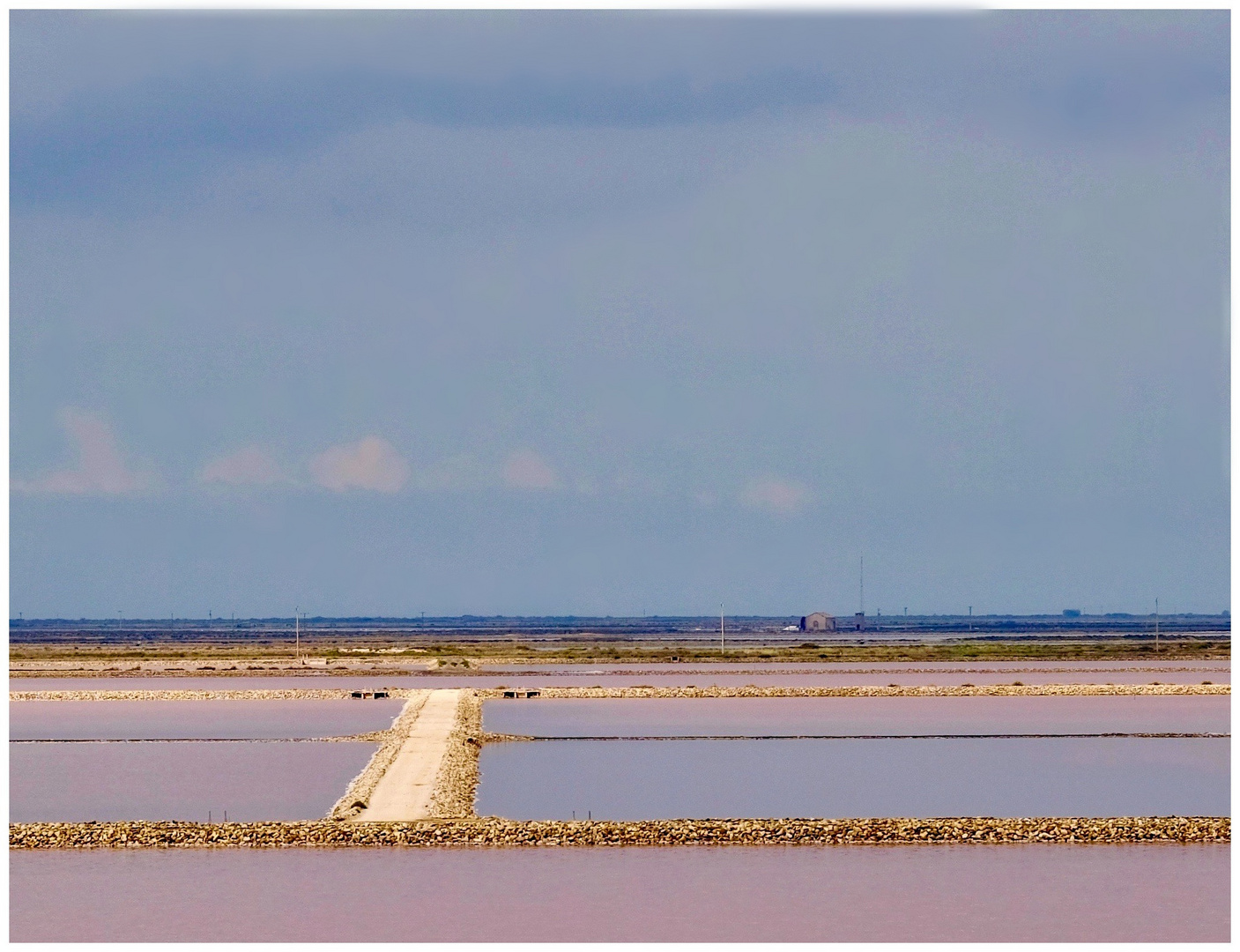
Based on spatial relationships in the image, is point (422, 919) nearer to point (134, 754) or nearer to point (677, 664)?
point (134, 754)

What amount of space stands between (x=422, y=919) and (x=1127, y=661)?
72.4 meters

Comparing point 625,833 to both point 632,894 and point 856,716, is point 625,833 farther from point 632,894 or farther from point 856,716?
point 856,716

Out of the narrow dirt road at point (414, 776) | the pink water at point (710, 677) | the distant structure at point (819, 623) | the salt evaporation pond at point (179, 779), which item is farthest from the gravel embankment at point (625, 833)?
the distant structure at point (819, 623)

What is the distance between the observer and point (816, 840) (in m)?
20.4

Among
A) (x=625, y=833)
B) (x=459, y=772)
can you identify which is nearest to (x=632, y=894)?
(x=625, y=833)

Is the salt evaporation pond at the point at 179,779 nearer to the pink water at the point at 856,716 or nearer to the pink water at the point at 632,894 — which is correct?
the pink water at the point at 632,894

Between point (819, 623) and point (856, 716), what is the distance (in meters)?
138

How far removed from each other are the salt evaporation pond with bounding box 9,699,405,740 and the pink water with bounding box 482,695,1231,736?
380 centimetres

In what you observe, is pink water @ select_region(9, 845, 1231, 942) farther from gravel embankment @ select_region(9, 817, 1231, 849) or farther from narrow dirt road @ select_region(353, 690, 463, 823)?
narrow dirt road @ select_region(353, 690, 463, 823)

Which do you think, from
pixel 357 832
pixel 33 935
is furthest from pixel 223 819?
pixel 33 935

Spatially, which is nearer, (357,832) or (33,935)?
(33,935)

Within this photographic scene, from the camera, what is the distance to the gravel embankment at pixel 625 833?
20500mm

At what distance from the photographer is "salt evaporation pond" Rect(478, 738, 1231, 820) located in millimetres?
23719

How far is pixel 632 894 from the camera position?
17.4 meters
